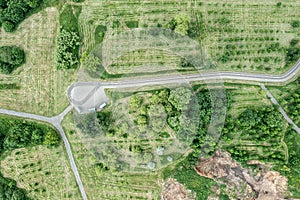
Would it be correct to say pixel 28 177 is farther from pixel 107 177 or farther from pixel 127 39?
pixel 127 39

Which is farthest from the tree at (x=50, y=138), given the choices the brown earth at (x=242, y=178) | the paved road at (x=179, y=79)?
the brown earth at (x=242, y=178)

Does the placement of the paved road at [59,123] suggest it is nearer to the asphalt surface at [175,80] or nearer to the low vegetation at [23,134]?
the low vegetation at [23,134]

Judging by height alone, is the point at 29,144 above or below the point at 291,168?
above

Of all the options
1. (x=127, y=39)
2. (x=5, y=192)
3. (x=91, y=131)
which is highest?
(x=127, y=39)

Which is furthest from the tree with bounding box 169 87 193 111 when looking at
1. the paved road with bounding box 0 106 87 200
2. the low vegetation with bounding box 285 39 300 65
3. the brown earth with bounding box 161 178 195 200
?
the paved road with bounding box 0 106 87 200

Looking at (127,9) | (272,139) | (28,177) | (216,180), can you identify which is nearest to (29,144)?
(28,177)

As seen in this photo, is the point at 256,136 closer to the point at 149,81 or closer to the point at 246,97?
the point at 246,97
